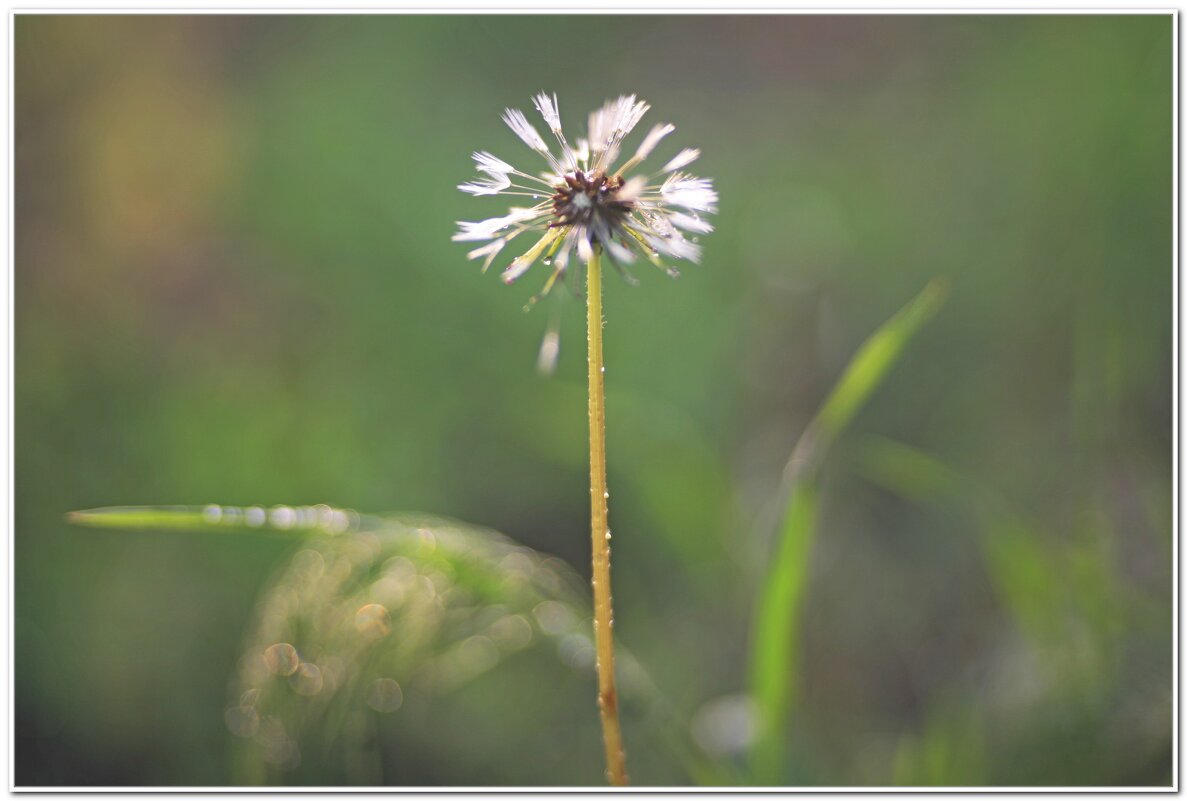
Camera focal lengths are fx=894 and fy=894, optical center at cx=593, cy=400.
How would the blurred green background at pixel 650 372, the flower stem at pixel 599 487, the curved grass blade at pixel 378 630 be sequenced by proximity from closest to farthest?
the flower stem at pixel 599 487 < the curved grass blade at pixel 378 630 < the blurred green background at pixel 650 372

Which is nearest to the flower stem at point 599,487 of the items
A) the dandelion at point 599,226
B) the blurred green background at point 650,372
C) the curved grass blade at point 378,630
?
the dandelion at point 599,226

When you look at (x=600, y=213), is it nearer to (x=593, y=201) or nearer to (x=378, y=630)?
(x=593, y=201)

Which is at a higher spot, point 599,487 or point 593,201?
point 593,201

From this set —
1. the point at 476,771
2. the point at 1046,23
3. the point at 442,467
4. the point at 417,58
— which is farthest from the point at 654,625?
the point at 1046,23

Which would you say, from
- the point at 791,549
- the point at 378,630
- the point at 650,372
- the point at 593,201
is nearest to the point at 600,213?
the point at 593,201

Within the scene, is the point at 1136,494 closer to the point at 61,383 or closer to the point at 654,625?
the point at 654,625

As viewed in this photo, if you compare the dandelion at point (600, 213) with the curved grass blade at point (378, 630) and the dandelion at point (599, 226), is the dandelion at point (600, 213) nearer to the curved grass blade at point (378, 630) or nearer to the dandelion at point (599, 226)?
the dandelion at point (599, 226)
